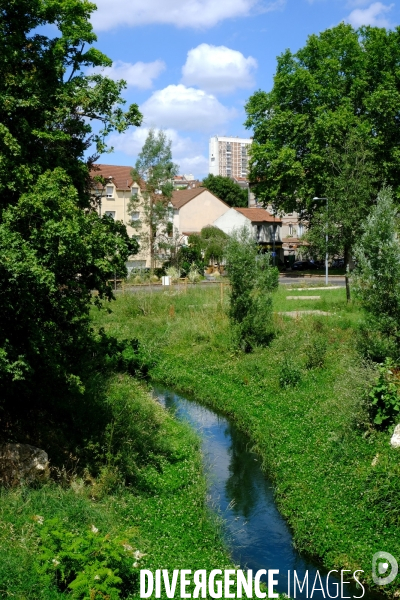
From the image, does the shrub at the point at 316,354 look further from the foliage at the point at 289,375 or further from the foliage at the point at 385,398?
the foliage at the point at 385,398

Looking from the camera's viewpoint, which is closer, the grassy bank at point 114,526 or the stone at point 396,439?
the grassy bank at point 114,526

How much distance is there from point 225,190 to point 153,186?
36.7 metres

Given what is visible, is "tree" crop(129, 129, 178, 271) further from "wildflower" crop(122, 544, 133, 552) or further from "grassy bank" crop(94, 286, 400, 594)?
"wildflower" crop(122, 544, 133, 552)

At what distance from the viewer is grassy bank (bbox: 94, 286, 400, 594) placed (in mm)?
11727

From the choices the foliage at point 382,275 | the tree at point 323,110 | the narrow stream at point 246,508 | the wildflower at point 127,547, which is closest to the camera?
the wildflower at point 127,547

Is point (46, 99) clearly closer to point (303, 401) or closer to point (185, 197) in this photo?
point (303, 401)

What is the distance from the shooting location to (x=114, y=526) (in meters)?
10.9

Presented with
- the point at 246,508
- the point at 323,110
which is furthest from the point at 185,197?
the point at 246,508

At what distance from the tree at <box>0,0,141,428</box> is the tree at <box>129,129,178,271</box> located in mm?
39910

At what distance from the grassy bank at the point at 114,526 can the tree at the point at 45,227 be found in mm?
1759

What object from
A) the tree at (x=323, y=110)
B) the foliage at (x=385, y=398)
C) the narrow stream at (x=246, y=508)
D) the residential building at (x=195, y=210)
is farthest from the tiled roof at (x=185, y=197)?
the foliage at (x=385, y=398)

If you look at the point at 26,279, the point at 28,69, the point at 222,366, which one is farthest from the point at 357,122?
the point at 26,279

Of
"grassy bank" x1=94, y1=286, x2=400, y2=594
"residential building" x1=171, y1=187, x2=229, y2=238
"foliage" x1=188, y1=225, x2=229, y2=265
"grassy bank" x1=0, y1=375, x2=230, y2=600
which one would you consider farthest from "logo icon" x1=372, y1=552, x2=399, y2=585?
"residential building" x1=171, y1=187, x2=229, y2=238

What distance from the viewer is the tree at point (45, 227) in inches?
439
